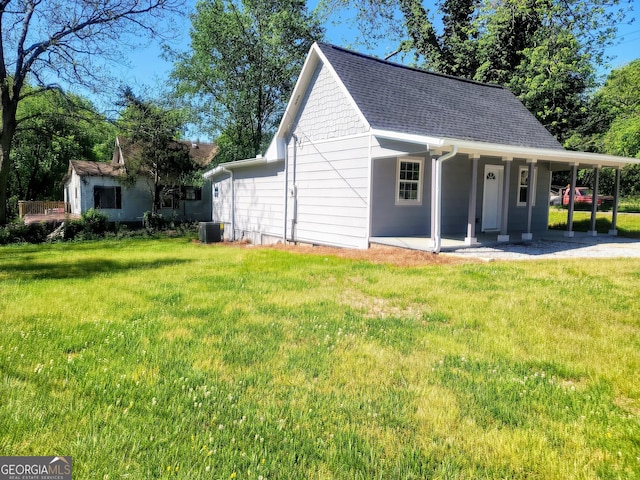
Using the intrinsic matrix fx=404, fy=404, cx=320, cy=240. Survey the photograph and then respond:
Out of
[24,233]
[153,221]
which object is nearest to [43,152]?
[153,221]

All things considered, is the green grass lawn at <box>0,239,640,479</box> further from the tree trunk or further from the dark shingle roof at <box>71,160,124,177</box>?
the dark shingle roof at <box>71,160,124,177</box>

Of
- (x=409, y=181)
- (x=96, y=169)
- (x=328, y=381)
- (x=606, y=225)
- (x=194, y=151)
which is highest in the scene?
(x=194, y=151)

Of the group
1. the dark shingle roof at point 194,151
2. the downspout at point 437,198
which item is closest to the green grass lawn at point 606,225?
the downspout at point 437,198

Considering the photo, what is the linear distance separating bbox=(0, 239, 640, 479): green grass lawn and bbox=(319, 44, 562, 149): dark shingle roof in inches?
271

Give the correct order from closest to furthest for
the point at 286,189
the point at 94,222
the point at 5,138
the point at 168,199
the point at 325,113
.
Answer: the point at 325,113 < the point at 286,189 < the point at 5,138 < the point at 94,222 < the point at 168,199

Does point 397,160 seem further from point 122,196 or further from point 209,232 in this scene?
point 122,196

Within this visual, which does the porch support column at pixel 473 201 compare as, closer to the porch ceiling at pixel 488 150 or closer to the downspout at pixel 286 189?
the porch ceiling at pixel 488 150

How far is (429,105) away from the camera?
13031 millimetres

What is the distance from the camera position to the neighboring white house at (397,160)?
11008mm

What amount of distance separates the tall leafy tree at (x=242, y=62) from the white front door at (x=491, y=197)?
1537 cm

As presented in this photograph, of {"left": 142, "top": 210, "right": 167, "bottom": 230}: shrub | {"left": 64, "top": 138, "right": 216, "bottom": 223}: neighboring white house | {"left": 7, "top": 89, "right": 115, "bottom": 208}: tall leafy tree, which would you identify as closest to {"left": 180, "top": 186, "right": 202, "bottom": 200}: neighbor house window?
{"left": 64, "top": 138, "right": 216, "bottom": 223}: neighboring white house

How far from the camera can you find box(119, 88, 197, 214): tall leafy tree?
21.0m

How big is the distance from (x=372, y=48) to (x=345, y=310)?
26708mm

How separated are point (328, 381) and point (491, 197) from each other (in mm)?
12115
